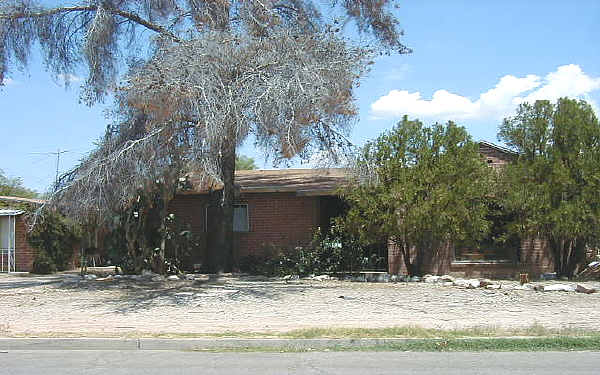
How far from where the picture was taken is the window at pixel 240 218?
20.8 m

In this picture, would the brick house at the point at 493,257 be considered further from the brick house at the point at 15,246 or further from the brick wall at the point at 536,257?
the brick house at the point at 15,246

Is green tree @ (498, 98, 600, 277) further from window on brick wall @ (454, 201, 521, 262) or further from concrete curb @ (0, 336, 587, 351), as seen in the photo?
concrete curb @ (0, 336, 587, 351)

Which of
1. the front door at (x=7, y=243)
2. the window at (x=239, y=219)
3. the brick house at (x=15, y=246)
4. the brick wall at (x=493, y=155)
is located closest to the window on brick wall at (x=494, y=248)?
the brick wall at (x=493, y=155)

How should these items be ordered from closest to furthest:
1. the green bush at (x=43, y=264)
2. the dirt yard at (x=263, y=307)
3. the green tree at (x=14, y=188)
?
the dirt yard at (x=263, y=307) → the green bush at (x=43, y=264) → the green tree at (x=14, y=188)

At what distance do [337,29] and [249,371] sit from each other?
964 cm

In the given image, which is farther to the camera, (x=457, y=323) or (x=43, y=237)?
(x=43, y=237)

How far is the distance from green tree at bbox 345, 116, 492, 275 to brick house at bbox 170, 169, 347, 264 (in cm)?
282

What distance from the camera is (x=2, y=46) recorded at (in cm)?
1616

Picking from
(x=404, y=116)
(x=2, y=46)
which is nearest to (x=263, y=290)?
(x=404, y=116)

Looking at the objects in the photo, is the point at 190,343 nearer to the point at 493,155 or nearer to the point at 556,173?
the point at 556,173

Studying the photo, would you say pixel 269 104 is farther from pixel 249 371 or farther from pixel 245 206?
pixel 245 206

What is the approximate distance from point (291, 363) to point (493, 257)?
13.1 metres

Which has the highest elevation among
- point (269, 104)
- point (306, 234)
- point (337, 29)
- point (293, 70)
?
point (337, 29)

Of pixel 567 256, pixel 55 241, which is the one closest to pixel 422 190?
pixel 567 256
